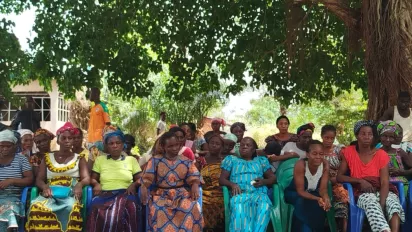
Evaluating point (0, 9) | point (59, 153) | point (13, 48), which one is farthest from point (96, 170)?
point (0, 9)

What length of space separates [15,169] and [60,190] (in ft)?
1.76

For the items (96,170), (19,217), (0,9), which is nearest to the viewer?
(19,217)

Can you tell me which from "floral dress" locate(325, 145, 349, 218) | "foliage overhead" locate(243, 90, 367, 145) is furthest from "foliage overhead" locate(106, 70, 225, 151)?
"floral dress" locate(325, 145, 349, 218)

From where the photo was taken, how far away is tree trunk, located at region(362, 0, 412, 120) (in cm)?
749

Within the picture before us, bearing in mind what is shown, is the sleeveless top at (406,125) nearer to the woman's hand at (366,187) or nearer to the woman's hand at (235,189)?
the woman's hand at (366,187)

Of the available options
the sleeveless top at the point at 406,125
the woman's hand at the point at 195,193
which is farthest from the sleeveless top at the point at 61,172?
the sleeveless top at the point at 406,125

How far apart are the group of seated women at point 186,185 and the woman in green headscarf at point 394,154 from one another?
0.03ft

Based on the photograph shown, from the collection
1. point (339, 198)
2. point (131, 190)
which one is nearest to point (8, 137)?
point (131, 190)

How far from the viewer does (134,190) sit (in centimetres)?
571

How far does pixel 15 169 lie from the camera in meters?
5.71

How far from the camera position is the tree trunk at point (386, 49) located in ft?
24.6

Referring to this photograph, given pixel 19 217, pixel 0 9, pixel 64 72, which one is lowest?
pixel 19 217

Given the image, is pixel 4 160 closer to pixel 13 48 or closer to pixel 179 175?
pixel 179 175

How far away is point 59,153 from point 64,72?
165 inches
